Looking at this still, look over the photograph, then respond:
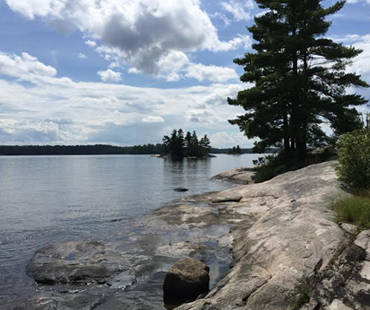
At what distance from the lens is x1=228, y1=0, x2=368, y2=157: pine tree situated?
28719 millimetres

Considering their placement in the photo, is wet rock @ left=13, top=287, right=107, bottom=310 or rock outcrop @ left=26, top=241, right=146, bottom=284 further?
rock outcrop @ left=26, top=241, right=146, bottom=284

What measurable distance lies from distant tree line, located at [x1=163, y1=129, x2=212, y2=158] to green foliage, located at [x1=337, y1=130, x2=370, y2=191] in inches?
5162

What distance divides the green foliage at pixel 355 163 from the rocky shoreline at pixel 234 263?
0.69 metres

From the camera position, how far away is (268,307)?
6.58 m

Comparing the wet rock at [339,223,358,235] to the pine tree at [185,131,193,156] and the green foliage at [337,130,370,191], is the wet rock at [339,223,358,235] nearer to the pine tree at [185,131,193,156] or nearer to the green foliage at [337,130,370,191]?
the green foliage at [337,130,370,191]

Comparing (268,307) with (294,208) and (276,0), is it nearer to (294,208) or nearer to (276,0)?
(294,208)

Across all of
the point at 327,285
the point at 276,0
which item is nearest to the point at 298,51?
the point at 276,0

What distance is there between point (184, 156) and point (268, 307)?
151452mm

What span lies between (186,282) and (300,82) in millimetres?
23596

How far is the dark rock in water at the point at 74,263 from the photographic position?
32.6 feet

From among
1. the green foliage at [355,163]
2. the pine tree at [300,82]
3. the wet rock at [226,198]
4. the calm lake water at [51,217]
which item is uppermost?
the pine tree at [300,82]

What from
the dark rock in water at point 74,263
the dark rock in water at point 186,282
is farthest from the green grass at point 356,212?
the dark rock in water at point 74,263

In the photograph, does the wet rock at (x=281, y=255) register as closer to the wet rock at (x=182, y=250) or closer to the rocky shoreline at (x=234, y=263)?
the rocky shoreline at (x=234, y=263)

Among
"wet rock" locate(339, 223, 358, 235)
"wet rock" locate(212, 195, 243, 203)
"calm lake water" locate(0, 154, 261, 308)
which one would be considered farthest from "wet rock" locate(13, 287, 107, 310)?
"wet rock" locate(212, 195, 243, 203)
